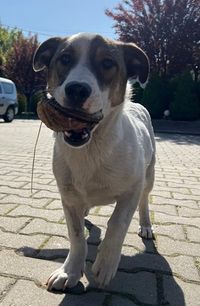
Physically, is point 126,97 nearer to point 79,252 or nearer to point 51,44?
point 51,44

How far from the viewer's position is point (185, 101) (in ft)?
65.9

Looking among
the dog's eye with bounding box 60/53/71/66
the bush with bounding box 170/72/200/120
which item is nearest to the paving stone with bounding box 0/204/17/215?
the dog's eye with bounding box 60/53/71/66

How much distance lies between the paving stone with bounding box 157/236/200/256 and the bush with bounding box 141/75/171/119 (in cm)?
1804

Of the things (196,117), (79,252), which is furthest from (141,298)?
(196,117)

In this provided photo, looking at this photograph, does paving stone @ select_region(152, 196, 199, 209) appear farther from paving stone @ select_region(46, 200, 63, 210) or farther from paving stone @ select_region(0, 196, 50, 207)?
paving stone @ select_region(0, 196, 50, 207)

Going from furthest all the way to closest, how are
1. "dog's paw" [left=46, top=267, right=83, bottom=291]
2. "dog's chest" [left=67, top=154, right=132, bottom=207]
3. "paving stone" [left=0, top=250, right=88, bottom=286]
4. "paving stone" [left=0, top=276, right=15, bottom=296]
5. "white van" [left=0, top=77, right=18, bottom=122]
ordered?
"white van" [left=0, top=77, right=18, bottom=122] → "dog's chest" [left=67, top=154, right=132, bottom=207] → "paving stone" [left=0, top=250, right=88, bottom=286] → "dog's paw" [left=46, top=267, right=83, bottom=291] → "paving stone" [left=0, top=276, right=15, bottom=296]

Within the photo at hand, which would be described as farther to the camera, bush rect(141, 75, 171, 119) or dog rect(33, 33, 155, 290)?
bush rect(141, 75, 171, 119)

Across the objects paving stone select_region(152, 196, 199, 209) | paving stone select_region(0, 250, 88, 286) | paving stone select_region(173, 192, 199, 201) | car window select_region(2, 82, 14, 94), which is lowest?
paving stone select_region(173, 192, 199, 201)

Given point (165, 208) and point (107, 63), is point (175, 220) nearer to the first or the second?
point (165, 208)

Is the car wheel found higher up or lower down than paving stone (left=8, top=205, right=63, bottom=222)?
lower down

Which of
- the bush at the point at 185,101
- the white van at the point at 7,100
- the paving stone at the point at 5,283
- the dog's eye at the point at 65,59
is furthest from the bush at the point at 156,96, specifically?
the paving stone at the point at 5,283

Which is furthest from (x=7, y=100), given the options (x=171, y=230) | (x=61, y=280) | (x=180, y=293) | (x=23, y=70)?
(x=180, y=293)

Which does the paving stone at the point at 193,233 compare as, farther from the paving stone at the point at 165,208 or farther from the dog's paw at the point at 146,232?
the paving stone at the point at 165,208

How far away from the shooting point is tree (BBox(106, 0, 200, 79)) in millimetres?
21672
